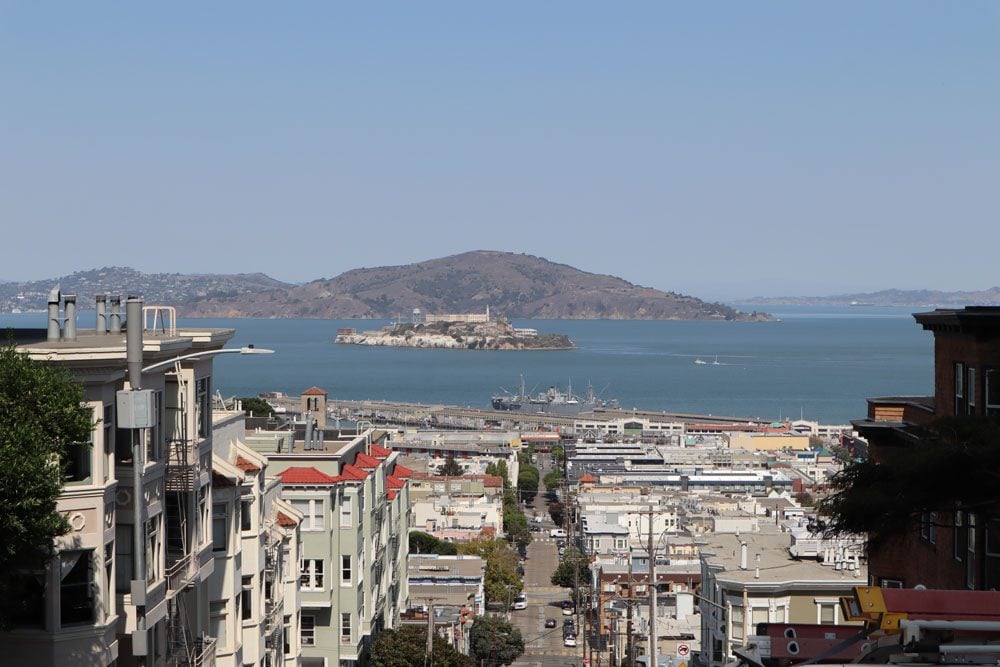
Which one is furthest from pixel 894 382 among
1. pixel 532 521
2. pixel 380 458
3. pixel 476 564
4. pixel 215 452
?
pixel 215 452

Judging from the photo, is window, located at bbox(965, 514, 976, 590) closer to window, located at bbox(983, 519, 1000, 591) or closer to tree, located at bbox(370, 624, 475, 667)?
window, located at bbox(983, 519, 1000, 591)

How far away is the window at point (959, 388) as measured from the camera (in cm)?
1304

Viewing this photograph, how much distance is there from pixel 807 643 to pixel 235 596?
11496 millimetres

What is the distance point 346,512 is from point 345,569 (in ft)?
3.24

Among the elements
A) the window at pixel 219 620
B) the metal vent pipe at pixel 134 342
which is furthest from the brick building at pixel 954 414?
the window at pixel 219 620

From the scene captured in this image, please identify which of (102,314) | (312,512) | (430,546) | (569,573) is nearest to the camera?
(102,314)

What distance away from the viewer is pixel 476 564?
192ft

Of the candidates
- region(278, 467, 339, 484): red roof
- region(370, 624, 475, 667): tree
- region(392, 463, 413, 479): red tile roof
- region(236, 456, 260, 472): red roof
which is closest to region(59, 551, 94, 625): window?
region(236, 456, 260, 472): red roof

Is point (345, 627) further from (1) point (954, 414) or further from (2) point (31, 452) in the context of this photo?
(2) point (31, 452)

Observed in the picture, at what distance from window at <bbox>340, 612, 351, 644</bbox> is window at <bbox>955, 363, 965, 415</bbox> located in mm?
14558

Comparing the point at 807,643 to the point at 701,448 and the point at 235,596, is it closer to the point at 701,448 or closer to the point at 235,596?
the point at 235,596

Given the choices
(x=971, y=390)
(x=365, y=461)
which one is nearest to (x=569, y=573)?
(x=365, y=461)

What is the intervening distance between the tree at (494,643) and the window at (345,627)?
17745mm

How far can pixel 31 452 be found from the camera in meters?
8.99
